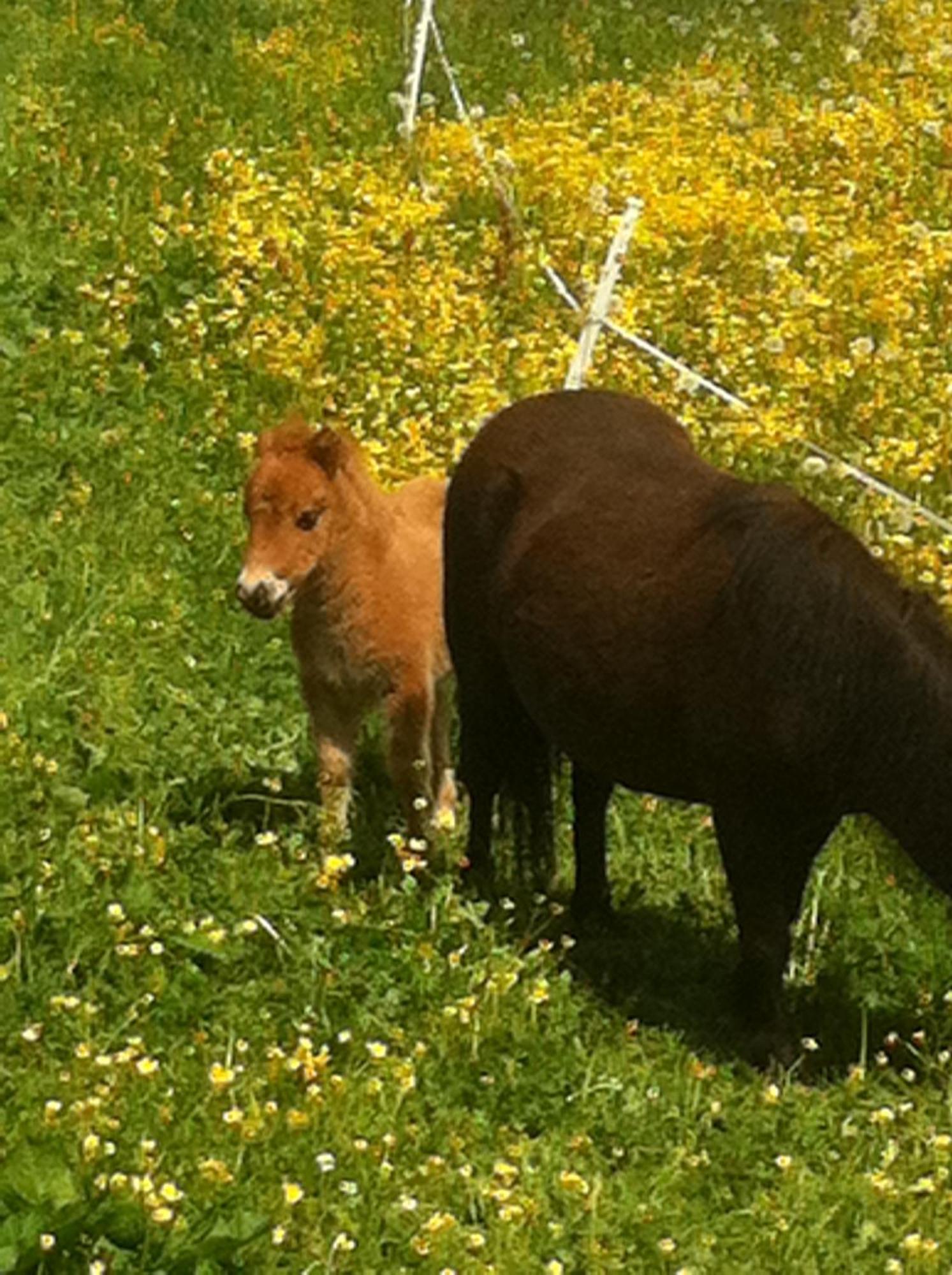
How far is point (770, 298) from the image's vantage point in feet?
39.3

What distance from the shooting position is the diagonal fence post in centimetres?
1022

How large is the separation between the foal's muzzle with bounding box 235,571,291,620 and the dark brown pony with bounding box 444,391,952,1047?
76 cm

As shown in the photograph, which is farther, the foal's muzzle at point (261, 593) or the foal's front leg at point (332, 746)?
the foal's front leg at point (332, 746)

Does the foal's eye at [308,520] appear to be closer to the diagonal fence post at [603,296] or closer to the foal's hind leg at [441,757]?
the foal's hind leg at [441,757]

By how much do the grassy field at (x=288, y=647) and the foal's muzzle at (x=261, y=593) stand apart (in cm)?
89

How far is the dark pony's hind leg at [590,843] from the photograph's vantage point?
7.79 metres

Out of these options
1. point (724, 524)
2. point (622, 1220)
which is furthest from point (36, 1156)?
point (724, 524)

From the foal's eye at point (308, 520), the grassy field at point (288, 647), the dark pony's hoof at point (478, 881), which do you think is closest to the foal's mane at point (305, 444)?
the foal's eye at point (308, 520)

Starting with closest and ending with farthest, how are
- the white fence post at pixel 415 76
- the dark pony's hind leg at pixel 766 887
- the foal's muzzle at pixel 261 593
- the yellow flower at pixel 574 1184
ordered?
the yellow flower at pixel 574 1184, the dark pony's hind leg at pixel 766 887, the foal's muzzle at pixel 261 593, the white fence post at pixel 415 76

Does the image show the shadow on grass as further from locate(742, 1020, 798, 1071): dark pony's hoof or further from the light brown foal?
the light brown foal

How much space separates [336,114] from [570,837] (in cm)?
734

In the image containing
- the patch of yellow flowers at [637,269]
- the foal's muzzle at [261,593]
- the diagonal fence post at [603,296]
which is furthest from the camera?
the patch of yellow flowers at [637,269]

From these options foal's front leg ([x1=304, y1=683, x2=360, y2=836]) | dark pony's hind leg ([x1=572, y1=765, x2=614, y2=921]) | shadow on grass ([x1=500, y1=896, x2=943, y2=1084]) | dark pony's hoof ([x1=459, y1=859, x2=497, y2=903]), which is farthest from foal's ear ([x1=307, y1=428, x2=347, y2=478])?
shadow on grass ([x1=500, y1=896, x2=943, y2=1084])

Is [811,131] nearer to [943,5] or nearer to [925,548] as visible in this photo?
[943,5]
